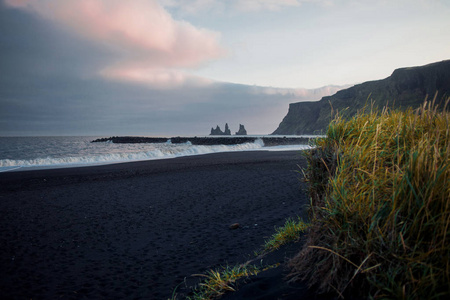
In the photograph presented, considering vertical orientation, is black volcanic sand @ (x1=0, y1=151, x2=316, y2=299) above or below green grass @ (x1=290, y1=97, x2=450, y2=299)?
below

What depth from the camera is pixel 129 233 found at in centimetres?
664

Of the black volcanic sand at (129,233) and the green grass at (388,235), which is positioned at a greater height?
the green grass at (388,235)

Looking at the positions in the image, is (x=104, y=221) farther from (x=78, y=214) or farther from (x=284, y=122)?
(x=284, y=122)

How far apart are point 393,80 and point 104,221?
102 m

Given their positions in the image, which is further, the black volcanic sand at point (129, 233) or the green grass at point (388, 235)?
the black volcanic sand at point (129, 233)

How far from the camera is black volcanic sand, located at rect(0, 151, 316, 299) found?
442 centimetres

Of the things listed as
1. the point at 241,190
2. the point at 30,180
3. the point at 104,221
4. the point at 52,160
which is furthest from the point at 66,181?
the point at 52,160

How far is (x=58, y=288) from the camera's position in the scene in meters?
4.29

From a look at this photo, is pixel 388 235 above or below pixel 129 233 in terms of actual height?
above

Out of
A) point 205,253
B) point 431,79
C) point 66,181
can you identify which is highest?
point 431,79

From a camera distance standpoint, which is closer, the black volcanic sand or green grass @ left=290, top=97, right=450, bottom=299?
green grass @ left=290, top=97, right=450, bottom=299

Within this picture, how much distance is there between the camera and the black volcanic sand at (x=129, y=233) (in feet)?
14.5

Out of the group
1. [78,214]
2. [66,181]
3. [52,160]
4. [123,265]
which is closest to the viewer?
[123,265]

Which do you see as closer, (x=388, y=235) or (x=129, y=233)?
(x=388, y=235)
